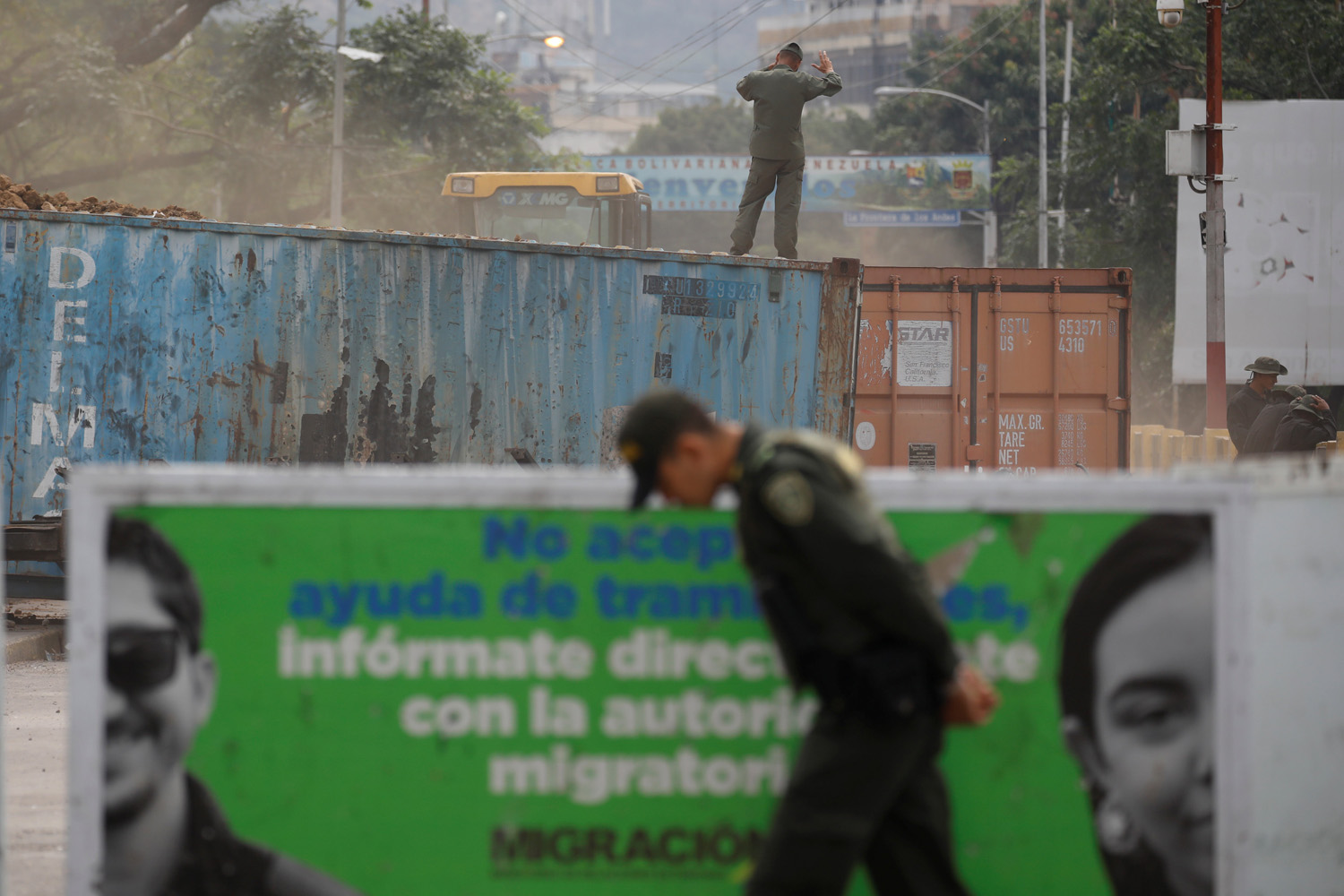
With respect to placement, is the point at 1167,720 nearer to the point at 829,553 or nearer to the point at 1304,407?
the point at 829,553

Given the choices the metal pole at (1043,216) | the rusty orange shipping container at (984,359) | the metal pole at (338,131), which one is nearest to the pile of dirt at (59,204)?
the rusty orange shipping container at (984,359)

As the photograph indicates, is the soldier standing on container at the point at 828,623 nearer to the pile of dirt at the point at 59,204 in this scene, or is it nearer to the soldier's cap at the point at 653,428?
the soldier's cap at the point at 653,428

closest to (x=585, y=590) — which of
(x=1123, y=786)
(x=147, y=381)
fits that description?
(x=1123, y=786)

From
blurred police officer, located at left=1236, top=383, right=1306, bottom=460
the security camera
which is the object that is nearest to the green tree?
the security camera

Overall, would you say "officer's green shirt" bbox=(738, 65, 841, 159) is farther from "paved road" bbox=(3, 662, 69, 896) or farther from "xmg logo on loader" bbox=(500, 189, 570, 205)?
"paved road" bbox=(3, 662, 69, 896)

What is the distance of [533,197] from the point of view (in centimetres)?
1577

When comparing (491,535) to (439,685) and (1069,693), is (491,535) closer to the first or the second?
(439,685)

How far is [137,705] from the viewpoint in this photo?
2961 millimetres

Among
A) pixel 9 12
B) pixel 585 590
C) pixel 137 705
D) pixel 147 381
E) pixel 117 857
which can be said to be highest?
pixel 9 12

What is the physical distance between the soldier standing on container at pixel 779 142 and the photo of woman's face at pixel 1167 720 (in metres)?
7.02

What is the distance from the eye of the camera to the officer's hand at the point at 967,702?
108 inches

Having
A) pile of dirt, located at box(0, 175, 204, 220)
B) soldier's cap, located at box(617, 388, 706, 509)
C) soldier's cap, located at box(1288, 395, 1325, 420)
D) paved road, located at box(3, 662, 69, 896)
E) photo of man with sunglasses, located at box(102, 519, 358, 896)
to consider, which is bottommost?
paved road, located at box(3, 662, 69, 896)

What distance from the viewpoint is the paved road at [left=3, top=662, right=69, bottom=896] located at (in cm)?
425

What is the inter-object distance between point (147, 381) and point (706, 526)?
6519 millimetres
